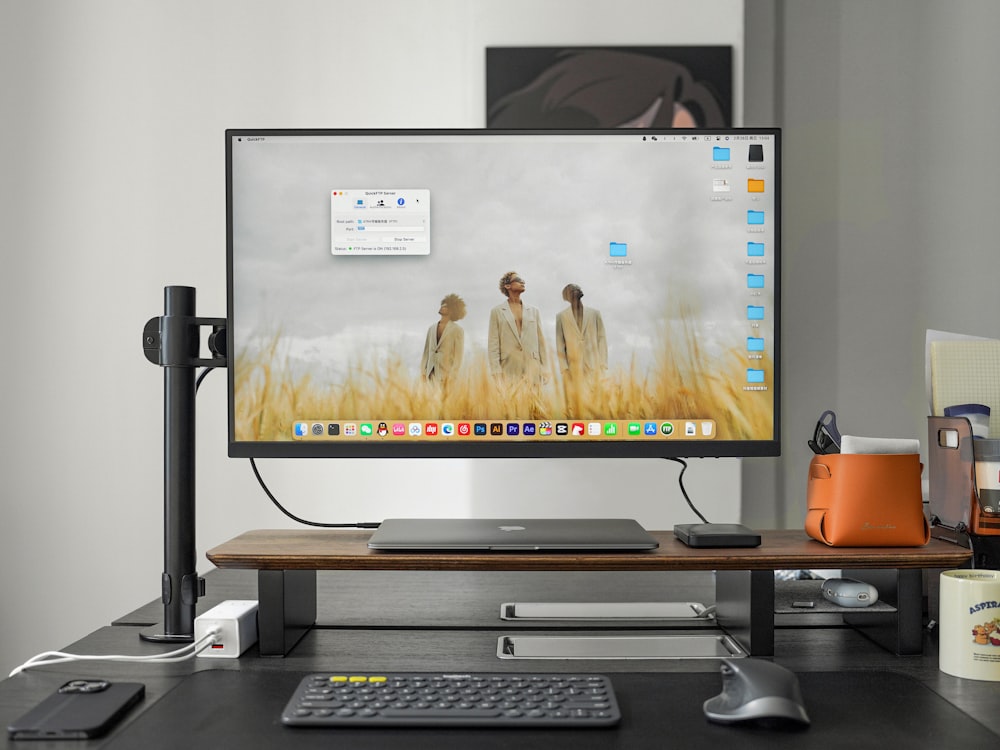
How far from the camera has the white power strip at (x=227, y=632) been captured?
2.85ft

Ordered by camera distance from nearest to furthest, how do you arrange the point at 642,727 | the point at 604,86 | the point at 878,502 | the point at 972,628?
the point at 642,727 → the point at 972,628 → the point at 878,502 → the point at 604,86

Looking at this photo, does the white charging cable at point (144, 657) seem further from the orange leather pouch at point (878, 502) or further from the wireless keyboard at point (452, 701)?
the orange leather pouch at point (878, 502)

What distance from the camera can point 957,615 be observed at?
2.58 feet

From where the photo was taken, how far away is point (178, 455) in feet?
3.04

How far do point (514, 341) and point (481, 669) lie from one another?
362 millimetres

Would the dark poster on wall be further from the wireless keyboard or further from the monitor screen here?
the wireless keyboard

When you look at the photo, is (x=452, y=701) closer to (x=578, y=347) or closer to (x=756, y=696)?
(x=756, y=696)

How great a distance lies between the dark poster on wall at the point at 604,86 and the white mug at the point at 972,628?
1.41m

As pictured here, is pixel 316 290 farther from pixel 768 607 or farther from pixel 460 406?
pixel 768 607

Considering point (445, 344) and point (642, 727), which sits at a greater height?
point (445, 344)

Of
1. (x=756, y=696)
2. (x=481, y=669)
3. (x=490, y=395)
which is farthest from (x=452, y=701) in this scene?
(x=490, y=395)

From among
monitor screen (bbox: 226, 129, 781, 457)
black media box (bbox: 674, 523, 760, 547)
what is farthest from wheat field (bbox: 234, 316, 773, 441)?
black media box (bbox: 674, 523, 760, 547)

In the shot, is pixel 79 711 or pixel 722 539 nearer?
pixel 79 711

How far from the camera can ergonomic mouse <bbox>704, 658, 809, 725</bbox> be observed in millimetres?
660
